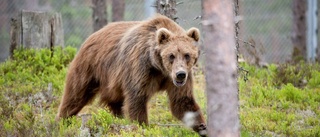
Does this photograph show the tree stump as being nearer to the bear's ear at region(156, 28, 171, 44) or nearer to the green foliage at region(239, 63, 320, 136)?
the green foliage at region(239, 63, 320, 136)

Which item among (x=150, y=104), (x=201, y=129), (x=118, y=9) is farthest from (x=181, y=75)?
(x=118, y=9)

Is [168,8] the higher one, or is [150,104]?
[168,8]

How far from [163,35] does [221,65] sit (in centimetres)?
255

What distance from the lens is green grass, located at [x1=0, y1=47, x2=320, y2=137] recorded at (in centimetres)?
697

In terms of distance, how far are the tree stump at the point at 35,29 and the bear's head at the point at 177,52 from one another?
3837mm

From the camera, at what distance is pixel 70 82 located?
820 centimetres

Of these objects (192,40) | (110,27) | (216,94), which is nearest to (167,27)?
(192,40)

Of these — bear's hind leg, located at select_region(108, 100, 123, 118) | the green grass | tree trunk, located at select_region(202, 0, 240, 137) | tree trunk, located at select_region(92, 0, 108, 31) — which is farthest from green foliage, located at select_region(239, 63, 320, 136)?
tree trunk, located at select_region(92, 0, 108, 31)

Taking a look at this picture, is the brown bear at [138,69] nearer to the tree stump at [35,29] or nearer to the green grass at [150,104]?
the green grass at [150,104]

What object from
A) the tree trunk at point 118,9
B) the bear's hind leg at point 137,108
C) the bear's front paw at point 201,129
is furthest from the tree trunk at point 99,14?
the bear's front paw at point 201,129

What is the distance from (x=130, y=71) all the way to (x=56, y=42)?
11.8 ft

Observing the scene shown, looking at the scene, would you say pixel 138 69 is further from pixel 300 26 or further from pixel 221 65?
pixel 300 26

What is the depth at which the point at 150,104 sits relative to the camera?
9.13 metres

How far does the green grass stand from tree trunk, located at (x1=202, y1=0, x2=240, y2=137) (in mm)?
2042
